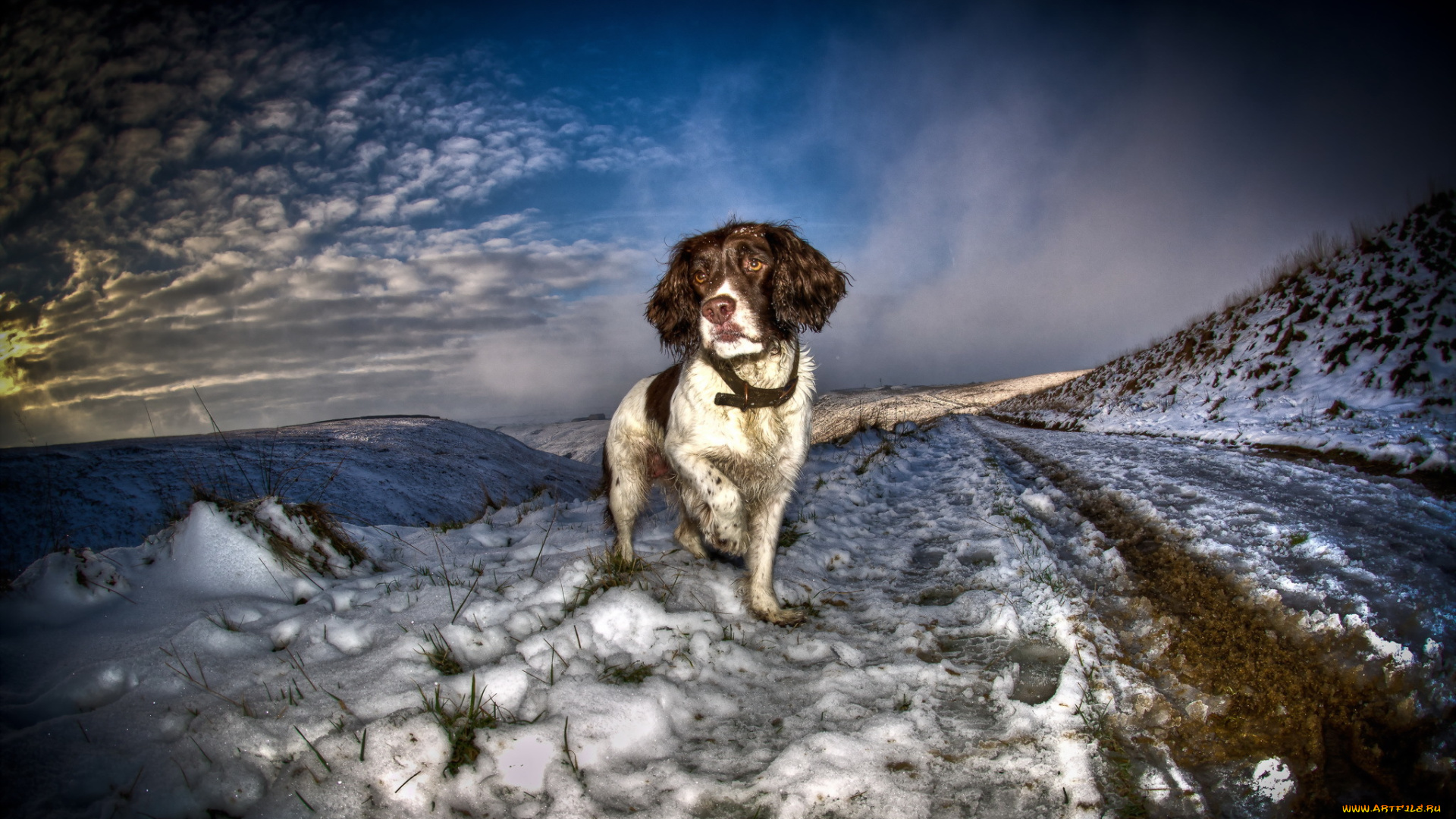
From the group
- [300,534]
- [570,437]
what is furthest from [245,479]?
[570,437]

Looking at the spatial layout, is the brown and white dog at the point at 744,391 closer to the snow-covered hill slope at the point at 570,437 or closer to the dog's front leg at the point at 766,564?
the dog's front leg at the point at 766,564

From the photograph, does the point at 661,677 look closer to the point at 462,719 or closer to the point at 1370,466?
the point at 462,719

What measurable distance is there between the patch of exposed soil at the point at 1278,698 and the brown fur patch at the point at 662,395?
277cm

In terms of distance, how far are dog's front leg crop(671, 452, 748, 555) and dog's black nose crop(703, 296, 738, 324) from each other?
0.84 meters

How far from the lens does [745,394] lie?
348cm

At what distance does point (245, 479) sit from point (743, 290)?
4.67 meters

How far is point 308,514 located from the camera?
342 cm

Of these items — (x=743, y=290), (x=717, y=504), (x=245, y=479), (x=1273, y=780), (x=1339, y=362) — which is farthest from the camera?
(x=1339, y=362)

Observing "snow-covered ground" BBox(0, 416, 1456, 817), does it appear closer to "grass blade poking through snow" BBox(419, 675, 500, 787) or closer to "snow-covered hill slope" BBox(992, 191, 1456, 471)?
"grass blade poking through snow" BBox(419, 675, 500, 787)

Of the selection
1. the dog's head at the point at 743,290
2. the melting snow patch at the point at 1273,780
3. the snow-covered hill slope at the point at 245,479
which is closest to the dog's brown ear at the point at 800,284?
the dog's head at the point at 743,290

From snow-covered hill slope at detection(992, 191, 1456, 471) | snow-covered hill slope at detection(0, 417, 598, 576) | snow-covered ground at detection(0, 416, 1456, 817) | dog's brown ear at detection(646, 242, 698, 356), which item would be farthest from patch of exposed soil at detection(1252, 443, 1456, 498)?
snow-covered hill slope at detection(0, 417, 598, 576)

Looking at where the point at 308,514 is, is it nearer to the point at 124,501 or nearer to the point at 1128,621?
the point at 124,501

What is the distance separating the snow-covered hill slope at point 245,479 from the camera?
3.92m

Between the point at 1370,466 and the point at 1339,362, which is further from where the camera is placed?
the point at 1339,362
